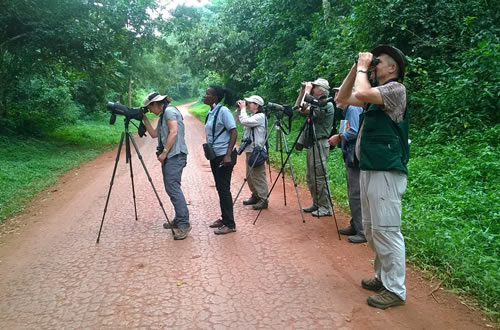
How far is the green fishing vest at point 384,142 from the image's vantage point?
2.91 metres

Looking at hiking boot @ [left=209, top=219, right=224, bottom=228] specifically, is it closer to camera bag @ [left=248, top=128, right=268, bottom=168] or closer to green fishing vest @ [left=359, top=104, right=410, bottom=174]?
camera bag @ [left=248, top=128, right=268, bottom=168]

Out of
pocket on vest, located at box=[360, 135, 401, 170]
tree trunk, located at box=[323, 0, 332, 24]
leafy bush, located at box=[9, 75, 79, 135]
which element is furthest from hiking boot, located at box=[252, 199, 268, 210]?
leafy bush, located at box=[9, 75, 79, 135]

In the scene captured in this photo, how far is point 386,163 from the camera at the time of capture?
2.91 m

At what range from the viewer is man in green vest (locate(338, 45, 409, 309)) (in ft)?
9.53

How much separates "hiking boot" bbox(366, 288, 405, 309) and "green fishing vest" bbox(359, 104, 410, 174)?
1.00m

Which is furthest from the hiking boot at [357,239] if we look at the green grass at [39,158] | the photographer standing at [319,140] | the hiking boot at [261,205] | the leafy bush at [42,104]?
the leafy bush at [42,104]

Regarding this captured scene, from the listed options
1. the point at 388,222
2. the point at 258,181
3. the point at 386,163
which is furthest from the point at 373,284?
the point at 258,181

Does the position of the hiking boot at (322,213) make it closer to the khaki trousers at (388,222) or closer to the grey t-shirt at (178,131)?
the grey t-shirt at (178,131)

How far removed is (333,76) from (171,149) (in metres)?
7.40

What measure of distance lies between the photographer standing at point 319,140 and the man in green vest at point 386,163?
186cm

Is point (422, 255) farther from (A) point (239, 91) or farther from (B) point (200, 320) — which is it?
(A) point (239, 91)

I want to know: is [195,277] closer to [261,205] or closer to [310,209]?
[261,205]

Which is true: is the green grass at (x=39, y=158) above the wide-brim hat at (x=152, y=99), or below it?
below

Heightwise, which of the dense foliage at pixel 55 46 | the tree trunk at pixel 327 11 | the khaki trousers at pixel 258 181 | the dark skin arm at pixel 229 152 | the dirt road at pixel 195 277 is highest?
the tree trunk at pixel 327 11
